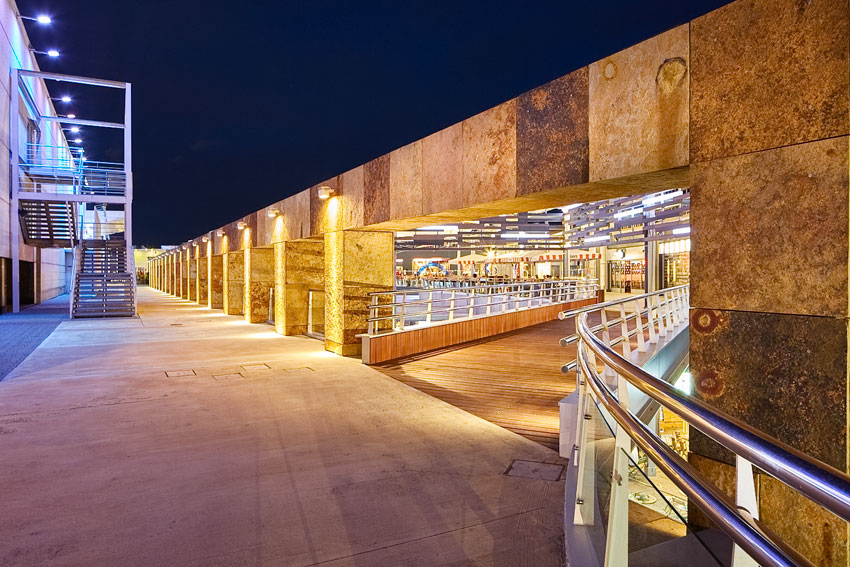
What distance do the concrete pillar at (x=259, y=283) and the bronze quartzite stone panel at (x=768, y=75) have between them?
15558mm

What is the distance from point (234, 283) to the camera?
2130 centimetres

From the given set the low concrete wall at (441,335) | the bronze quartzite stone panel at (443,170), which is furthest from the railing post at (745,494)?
the low concrete wall at (441,335)

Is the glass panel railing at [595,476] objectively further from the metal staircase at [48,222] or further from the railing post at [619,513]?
the metal staircase at [48,222]

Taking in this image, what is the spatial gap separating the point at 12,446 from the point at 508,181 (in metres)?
5.48

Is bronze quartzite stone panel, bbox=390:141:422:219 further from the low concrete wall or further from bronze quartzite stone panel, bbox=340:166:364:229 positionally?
the low concrete wall

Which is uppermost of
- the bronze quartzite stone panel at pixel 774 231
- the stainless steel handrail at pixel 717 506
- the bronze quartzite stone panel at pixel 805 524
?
the bronze quartzite stone panel at pixel 774 231

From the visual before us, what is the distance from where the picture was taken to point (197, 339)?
13.2 meters

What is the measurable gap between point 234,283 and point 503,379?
1570 cm

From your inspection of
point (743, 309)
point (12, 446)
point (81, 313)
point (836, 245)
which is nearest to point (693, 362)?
point (743, 309)

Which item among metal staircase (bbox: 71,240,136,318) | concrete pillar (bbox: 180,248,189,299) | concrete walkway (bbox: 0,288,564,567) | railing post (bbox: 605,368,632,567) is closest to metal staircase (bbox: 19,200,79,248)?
metal staircase (bbox: 71,240,136,318)

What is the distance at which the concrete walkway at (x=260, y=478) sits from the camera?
3.18 m

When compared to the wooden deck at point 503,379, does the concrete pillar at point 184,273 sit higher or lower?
higher

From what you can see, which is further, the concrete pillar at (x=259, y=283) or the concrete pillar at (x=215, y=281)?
the concrete pillar at (x=215, y=281)

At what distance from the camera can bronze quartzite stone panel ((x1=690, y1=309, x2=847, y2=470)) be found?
2.99 meters
